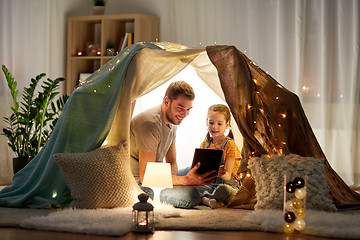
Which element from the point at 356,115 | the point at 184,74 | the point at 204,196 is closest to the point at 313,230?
the point at 204,196

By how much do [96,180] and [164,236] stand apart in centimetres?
77

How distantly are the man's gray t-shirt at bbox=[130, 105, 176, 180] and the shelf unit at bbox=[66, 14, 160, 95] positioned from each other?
84.9 inches

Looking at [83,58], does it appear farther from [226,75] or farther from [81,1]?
[226,75]

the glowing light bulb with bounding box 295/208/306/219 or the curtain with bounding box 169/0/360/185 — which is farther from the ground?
the curtain with bounding box 169/0/360/185

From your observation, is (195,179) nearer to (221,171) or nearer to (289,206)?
(221,171)

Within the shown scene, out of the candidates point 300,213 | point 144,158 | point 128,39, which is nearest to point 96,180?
point 144,158

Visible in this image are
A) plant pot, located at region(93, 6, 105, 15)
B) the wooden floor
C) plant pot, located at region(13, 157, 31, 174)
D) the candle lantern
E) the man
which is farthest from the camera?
plant pot, located at region(93, 6, 105, 15)

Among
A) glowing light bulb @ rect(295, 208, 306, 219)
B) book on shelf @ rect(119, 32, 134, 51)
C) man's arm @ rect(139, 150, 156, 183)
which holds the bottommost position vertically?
glowing light bulb @ rect(295, 208, 306, 219)

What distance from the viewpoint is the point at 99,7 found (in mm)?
6098

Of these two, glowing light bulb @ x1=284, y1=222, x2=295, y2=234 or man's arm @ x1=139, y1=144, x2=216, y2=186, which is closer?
glowing light bulb @ x1=284, y1=222, x2=295, y2=234

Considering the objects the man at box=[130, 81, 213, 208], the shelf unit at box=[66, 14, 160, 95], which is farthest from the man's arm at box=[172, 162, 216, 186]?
the shelf unit at box=[66, 14, 160, 95]

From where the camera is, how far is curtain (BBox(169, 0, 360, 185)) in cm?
531

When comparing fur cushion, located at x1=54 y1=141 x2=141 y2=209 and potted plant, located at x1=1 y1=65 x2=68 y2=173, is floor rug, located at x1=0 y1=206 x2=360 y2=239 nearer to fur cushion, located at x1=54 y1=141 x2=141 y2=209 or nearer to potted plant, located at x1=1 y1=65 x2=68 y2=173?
fur cushion, located at x1=54 y1=141 x2=141 y2=209

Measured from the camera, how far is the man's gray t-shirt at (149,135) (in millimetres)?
3715
